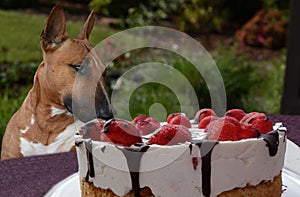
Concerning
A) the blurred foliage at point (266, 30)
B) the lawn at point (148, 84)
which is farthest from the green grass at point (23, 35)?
the blurred foliage at point (266, 30)

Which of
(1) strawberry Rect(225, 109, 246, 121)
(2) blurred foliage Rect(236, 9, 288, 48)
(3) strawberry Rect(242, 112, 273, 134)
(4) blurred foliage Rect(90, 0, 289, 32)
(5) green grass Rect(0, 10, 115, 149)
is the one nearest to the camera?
(3) strawberry Rect(242, 112, 273, 134)

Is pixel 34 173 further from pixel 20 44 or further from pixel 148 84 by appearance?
pixel 20 44

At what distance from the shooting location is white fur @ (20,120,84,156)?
150 cm

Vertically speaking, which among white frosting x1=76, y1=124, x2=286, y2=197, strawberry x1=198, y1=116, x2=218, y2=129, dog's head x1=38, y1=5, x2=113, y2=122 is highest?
dog's head x1=38, y1=5, x2=113, y2=122

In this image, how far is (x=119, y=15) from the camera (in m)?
6.22

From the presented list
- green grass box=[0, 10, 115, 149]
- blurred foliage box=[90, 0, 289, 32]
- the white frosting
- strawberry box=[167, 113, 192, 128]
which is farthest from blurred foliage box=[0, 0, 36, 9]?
the white frosting

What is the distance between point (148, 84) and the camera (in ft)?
14.7

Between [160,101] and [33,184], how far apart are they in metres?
2.55

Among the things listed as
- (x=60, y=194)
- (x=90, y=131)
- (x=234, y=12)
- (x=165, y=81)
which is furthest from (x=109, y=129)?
(x=234, y=12)

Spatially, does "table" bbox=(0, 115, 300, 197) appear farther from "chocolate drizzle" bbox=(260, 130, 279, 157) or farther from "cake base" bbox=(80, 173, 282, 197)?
"chocolate drizzle" bbox=(260, 130, 279, 157)

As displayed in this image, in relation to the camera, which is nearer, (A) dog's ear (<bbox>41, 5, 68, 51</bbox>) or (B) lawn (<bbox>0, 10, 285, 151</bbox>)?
(A) dog's ear (<bbox>41, 5, 68, 51</bbox>)

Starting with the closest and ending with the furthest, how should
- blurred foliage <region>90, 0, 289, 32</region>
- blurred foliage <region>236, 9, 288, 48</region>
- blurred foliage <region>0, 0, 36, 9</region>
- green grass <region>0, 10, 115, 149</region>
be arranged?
green grass <region>0, 10, 115, 149</region>
blurred foliage <region>90, 0, 289, 32</region>
blurred foliage <region>0, 0, 36, 9</region>
blurred foliage <region>236, 9, 288, 48</region>

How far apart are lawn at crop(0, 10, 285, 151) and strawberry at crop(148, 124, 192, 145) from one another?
5.64 ft

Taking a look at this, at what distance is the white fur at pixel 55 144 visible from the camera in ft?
4.94
